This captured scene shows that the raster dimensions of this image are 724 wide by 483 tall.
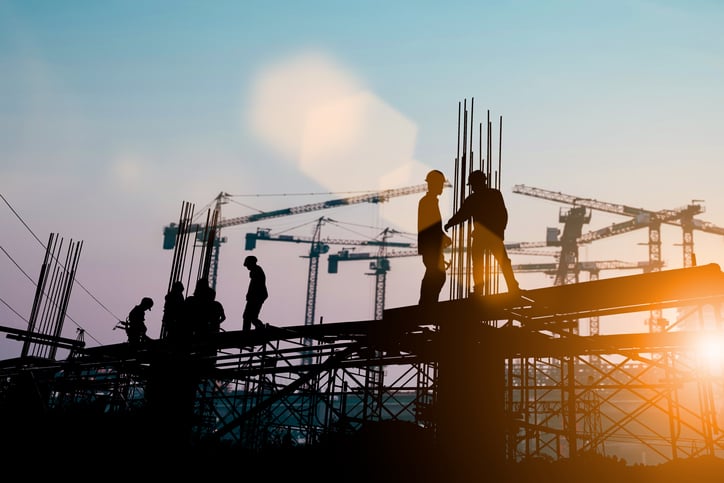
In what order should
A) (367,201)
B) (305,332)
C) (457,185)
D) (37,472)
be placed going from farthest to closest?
(367,201)
(457,185)
(305,332)
(37,472)

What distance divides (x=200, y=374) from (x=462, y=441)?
6975mm

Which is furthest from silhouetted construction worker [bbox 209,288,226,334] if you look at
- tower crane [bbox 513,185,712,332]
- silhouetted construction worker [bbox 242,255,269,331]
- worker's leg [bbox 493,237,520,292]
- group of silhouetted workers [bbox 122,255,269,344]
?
tower crane [bbox 513,185,712,332]

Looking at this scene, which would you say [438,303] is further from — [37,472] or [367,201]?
[367,201]

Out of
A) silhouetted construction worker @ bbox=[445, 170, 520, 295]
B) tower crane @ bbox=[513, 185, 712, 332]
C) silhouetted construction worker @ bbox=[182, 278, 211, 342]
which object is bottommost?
silhouetted construction worker @ bbox=[182, 278, 211, 342]

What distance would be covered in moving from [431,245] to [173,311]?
21.7 feet

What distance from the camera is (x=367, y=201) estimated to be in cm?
10819

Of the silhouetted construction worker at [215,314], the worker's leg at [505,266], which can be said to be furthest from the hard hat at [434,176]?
the silhouetted construction worker at [215,314]

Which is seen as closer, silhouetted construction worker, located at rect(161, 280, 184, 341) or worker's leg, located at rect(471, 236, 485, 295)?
worker's leg, located at rect(471, 236, 485, 295)

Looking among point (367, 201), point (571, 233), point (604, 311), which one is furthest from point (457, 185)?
point (367, 201)

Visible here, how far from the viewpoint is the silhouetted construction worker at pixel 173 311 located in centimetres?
1204

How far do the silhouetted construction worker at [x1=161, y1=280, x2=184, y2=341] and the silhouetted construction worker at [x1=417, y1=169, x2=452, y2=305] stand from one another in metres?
5.56

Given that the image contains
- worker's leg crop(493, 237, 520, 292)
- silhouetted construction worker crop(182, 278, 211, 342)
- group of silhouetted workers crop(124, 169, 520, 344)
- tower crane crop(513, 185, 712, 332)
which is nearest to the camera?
worker's leg crop(493, 237, 520, 292)

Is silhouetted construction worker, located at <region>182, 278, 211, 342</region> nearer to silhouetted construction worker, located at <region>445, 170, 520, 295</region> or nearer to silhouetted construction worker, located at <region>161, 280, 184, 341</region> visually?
silhouetted construction worker, located at <region>161, 280, 184, 341</region>

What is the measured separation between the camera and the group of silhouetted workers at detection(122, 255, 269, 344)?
11.2 metres
